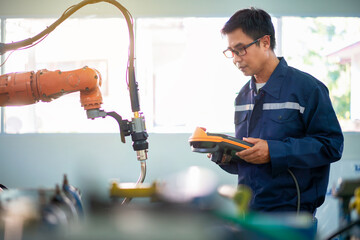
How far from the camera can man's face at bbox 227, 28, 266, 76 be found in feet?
5.31

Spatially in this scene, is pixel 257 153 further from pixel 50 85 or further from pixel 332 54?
pixel 332 54

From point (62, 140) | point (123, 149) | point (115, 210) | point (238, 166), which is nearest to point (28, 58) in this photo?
point (62, 140)

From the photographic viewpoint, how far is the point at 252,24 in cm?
162

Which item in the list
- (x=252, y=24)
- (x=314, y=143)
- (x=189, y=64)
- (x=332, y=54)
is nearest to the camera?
(x=314, y=143)

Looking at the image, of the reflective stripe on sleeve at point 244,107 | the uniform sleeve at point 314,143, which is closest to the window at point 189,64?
the reflective stripe on sleeve at point 244,107

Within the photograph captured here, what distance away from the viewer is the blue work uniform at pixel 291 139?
1424 mm

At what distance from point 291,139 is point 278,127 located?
3.9 inches

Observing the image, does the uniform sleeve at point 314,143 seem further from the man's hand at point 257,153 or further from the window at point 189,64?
the window at point 189,64

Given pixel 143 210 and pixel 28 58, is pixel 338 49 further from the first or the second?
pixel 143 210

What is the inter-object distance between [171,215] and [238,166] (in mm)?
1042

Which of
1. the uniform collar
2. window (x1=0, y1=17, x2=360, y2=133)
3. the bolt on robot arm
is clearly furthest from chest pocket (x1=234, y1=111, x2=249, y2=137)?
window (x1=0, y1=17, x2=360, y2=133)

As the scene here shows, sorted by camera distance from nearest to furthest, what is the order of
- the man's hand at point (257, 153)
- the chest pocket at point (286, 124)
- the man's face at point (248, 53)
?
1. the man's hand at point (257, 153)
2. the chest pocket at point (286, 124)
3. the man's face at point (248, 53)

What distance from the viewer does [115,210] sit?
69cm

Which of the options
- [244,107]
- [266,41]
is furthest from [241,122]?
[266,41]
